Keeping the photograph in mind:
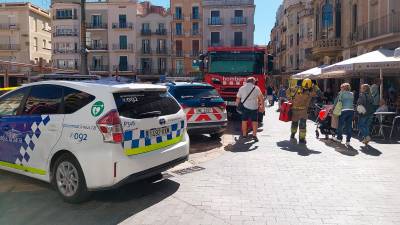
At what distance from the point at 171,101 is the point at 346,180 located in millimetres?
3214

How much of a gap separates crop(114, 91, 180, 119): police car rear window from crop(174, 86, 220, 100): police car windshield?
12.9 feet

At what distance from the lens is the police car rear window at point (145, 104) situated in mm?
5305

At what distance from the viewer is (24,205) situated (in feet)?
17.6

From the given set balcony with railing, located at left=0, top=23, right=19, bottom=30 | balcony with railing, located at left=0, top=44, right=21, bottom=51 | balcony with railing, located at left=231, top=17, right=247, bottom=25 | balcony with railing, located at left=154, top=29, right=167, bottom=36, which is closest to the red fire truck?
balcony with railing, located at left=154, top=29, right=167, bottom=36

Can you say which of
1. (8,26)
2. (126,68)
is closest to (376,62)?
(126,68)

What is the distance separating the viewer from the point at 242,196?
226 inches

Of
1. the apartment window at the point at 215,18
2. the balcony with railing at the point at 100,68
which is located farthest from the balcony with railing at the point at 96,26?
the apartment window at the point at 215,18

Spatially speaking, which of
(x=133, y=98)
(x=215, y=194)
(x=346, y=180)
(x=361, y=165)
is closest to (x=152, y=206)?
(x=215, y=194)

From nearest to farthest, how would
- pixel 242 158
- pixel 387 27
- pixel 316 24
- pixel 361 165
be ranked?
pixel 361 165
pixel 242 158
pixel 387 27
pixel 316 24

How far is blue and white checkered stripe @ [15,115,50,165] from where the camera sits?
5610 mm

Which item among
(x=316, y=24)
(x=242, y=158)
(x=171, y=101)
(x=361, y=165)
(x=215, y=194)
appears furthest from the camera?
(x=316, y=24)

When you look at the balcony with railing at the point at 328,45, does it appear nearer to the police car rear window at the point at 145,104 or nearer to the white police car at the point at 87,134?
the police car rear window at the point at 145,104

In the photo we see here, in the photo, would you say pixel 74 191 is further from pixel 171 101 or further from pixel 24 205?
pixel 171 101

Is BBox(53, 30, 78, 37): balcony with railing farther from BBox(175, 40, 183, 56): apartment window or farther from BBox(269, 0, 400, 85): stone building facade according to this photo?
BBox(269, 0, 400, 85): stone building facade
